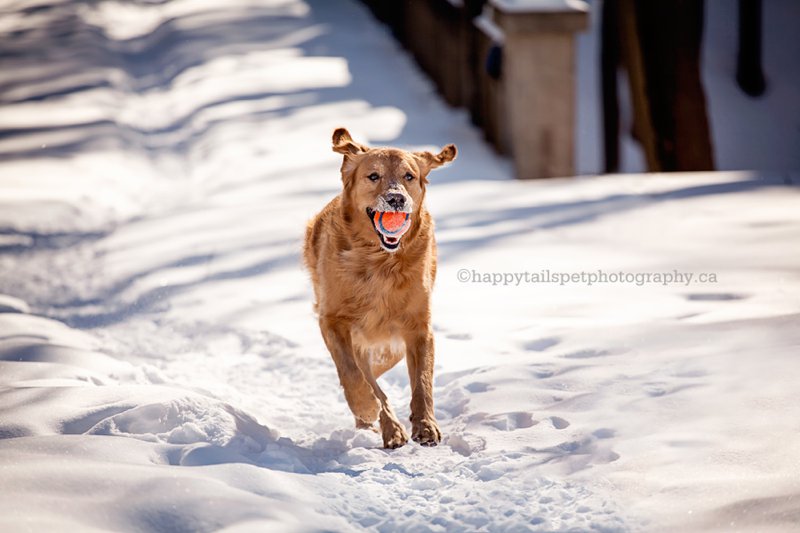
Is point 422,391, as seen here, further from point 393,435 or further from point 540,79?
point 540,79

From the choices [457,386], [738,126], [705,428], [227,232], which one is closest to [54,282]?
[227,232]

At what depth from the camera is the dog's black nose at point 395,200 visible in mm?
4902

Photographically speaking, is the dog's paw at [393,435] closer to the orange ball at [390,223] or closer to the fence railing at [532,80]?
the orange ball at [390,223]

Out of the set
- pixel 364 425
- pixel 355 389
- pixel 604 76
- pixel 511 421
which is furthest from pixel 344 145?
pixel 604 76

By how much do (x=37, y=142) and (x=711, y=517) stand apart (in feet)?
39.6

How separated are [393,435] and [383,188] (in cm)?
115

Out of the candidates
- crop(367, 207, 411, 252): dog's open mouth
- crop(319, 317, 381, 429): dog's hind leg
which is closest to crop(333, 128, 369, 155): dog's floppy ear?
crop(367, 207, 411, 252): dog's open mouth

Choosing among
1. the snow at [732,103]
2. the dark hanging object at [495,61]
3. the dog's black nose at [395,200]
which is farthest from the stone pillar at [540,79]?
the snow at [732,103]

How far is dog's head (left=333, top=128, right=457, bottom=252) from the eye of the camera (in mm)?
4977

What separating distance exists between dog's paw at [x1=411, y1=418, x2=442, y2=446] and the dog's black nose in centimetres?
101

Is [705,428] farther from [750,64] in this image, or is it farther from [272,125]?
[750,64]

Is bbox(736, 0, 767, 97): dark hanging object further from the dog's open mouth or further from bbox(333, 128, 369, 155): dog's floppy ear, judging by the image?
the dog's open mouth

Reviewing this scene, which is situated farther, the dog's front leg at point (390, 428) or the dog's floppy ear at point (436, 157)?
the dog's floppy ear at point (436, 157)

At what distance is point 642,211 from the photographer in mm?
9617
